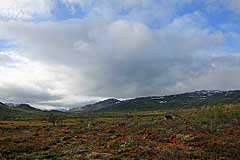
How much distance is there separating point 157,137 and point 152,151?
1052cm

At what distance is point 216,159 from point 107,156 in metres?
7.67

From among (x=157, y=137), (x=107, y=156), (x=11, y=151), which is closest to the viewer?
(x=107, y=156)

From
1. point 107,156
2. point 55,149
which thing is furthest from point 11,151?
point 107,156

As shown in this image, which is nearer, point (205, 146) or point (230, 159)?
point (230, 159)

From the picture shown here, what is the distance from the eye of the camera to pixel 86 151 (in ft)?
95.0

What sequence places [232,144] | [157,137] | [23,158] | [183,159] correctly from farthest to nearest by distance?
[157,137] < [232,144] < [23,158] < [183,159]

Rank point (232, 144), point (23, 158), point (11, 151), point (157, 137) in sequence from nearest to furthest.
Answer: point (23, 158) < point (232, 144) < point (11, 151) < point (157, 137)

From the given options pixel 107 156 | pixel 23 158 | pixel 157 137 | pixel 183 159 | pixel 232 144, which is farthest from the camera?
pixel 157 137

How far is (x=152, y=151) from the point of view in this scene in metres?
27.0

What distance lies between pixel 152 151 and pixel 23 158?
10270 millimetres

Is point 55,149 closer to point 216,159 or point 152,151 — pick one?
point 152,151

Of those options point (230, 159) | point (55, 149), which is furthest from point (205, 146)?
point (55, 149)

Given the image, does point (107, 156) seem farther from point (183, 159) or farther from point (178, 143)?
point (178, 143)

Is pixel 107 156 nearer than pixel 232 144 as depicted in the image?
Yes
